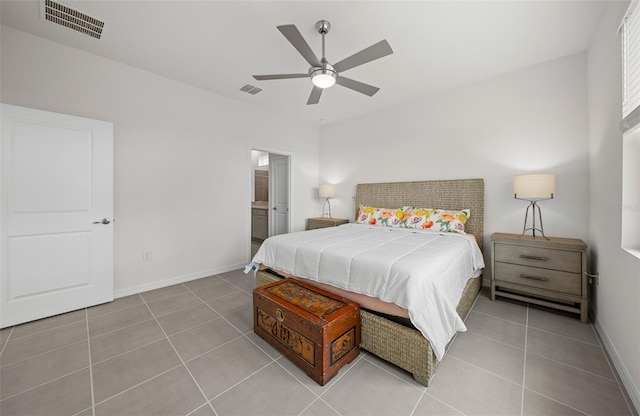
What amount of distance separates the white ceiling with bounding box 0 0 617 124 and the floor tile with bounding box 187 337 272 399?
2757 mm

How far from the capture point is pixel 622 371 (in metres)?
1.56

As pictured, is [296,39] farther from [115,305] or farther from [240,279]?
[115,305]

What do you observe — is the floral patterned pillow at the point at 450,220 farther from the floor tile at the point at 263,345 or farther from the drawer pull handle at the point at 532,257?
the floor tile at the point at 263,345

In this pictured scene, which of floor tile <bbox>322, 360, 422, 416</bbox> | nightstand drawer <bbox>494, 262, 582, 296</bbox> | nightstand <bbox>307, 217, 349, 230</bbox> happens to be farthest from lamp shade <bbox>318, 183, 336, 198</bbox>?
floor tile <bbox>322, 360, 422, 416</bbox>

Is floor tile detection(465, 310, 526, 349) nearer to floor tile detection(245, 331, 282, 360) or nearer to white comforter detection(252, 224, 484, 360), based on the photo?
white comforter detection(252, 224, 484, 360)

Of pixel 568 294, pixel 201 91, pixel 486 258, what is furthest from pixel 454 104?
pixel 201 91

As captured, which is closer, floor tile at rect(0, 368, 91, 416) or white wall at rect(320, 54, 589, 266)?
floor tile at rect(0, 368, 91, 416)

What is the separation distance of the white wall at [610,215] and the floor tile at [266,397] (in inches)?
74.3

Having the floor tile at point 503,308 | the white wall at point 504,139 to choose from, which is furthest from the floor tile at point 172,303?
the white wall at point 504,139

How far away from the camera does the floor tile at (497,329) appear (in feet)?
6.65

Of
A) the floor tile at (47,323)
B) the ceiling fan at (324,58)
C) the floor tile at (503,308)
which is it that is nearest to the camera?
the ceiling fan at (324,58)

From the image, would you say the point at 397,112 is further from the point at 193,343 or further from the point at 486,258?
the point at 193,343

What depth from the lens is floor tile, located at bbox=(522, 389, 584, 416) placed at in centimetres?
133

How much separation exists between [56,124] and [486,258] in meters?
5.13
